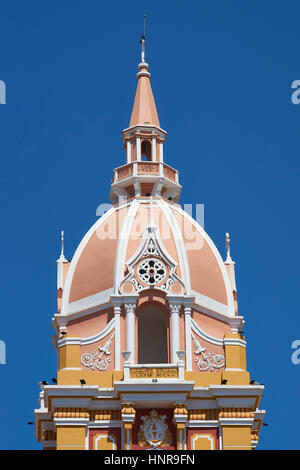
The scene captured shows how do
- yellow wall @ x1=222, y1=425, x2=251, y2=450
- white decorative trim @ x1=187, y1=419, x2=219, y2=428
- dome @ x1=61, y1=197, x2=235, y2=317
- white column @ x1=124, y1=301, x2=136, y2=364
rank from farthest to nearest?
dome @ x1=61, y1=197, x2=235, y2=317, white column @ x1=124, y1=301, x2=136, y2=364, white decorative trim @ x1=187, y1=419, x2=219, y2=428, yellow wall @ x1=222, y1=425, x2=251, y2=450

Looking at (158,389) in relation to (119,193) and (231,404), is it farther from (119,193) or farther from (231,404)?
(119,193)

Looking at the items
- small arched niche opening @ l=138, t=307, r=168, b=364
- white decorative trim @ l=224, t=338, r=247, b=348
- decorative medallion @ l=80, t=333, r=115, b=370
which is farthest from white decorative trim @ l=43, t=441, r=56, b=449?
white decorative trim @ l=224, t=338, r=247, b=348

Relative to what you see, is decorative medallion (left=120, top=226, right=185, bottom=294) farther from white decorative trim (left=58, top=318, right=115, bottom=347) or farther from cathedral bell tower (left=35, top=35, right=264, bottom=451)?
white decorative trim (left=58, top=318, right=115, bottom=347)

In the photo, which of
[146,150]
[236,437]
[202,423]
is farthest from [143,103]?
[236,437]

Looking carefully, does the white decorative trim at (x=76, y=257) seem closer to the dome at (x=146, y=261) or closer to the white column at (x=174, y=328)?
the dome at (x=146, y=261)

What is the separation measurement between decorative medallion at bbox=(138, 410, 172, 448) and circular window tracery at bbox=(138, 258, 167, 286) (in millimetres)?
4929

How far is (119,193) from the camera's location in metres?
58.2

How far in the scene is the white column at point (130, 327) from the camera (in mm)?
52625

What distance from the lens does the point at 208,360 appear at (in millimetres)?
52875

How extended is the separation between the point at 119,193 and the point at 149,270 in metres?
5.25

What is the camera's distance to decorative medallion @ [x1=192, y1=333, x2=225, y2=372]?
173 feet
